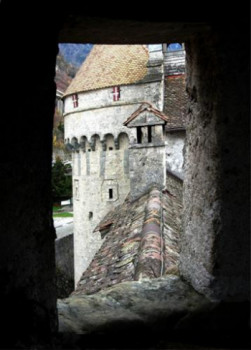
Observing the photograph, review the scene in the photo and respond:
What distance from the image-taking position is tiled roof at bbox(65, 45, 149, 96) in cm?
1314

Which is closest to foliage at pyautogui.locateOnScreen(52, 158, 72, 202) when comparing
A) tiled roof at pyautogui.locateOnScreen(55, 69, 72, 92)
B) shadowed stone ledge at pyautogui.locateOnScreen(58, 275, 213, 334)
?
tiled roof at pyautogui.locateOnScreen(55, 69, 72, 92)

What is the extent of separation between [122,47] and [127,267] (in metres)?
10.4

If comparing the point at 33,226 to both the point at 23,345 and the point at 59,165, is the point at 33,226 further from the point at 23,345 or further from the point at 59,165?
the point at 59,165

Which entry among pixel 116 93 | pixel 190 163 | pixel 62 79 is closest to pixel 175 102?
pixel 116 93

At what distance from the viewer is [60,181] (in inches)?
1134

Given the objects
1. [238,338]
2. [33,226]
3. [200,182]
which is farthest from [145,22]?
[238,338]

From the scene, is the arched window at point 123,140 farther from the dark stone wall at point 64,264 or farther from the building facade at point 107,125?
the dark stone wall at point 64,264

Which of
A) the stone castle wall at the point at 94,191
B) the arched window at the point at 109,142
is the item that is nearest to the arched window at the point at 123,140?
the stone castle wall at the point at 94,191

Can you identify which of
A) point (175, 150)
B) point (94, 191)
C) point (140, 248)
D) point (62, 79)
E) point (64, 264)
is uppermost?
point (62, 79)

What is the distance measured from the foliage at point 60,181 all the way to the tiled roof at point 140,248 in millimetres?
19717

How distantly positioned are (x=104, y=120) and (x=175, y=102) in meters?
2.45

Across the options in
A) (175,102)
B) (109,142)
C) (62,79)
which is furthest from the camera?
(62,79)

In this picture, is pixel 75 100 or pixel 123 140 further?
pixel 75 100

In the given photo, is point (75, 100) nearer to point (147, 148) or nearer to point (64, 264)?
point (147, 148)
